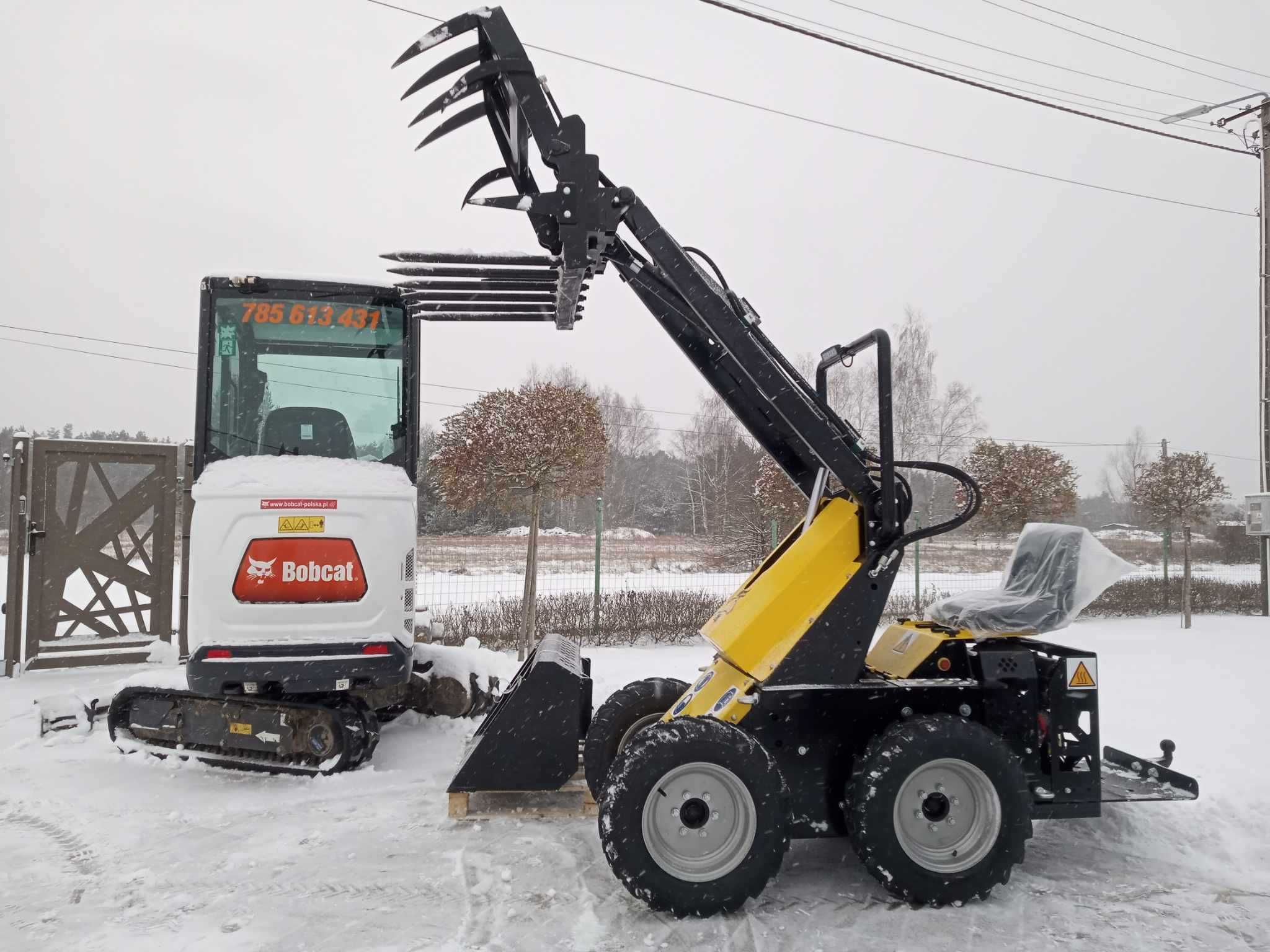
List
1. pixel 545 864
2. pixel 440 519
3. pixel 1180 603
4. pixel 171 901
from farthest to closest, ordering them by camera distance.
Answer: pixel 440 519 < pixel 1180 603 < pixel 545 864 < pixel 171 901

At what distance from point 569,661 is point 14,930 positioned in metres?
2.52

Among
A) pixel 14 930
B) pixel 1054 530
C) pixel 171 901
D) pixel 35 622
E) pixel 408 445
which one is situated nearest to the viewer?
pixel 14 930

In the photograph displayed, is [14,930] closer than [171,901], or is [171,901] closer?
[14,930]

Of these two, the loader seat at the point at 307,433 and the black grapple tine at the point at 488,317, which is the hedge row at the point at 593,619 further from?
the black grapple tine at the point at 488,317

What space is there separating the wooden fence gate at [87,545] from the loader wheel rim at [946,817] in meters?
7.32

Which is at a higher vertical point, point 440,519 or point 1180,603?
point 440,519

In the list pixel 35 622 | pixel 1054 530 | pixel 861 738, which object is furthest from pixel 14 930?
pixel 35 622

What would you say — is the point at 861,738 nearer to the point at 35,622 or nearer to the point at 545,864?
Answer: the point at 545,864

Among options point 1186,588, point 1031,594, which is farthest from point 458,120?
point 1186,588

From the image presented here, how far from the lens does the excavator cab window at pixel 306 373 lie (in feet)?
16.3

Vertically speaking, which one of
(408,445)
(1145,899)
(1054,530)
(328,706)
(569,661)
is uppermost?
(408,445)

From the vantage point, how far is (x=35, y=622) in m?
7.93

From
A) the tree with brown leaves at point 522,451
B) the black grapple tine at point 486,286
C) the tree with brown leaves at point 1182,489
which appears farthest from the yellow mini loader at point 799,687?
the tree with brown leaves at point 1182,489

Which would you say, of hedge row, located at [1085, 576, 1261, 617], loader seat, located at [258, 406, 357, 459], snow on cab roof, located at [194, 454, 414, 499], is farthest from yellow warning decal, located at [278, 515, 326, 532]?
hedge row, located at [1085, 576, 1261, 617]
